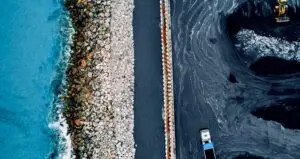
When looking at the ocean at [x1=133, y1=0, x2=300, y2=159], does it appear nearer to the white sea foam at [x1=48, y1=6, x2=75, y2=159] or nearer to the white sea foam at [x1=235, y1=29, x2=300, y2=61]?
the white sea foam at [x1=235, y1=29, x2=300, y2=61]

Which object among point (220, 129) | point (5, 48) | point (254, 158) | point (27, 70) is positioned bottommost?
point (254, 158)

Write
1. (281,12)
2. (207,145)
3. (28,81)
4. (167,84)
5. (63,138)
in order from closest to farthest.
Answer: (207,145) → (167,84) → (281,12) → (63,138) → (28,81)

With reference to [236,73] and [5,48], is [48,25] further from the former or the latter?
[236,73]

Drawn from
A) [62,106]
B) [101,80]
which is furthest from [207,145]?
[62,106]

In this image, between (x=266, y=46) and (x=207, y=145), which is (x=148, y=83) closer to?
(x=207, y=145)

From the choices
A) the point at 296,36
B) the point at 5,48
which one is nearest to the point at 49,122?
the point at 5,48
